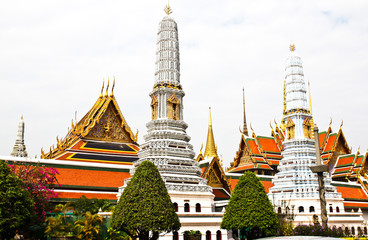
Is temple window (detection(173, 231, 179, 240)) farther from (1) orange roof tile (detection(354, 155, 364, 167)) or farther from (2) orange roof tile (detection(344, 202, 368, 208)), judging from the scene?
(1) orange roof tile (detection(354, 155, 364, 167))

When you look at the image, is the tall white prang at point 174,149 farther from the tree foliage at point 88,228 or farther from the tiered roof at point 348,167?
the tiered roof at point 348,167

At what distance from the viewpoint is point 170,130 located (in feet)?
71.4

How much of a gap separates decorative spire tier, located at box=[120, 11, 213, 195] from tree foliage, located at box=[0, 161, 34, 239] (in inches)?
255

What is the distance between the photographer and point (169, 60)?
23219 mm

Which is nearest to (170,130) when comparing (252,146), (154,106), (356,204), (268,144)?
(154,106)

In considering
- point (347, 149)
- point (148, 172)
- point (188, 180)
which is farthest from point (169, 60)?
point (347, 149)

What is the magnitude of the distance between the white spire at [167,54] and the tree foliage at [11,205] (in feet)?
33.5

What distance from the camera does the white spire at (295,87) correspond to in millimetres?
27219

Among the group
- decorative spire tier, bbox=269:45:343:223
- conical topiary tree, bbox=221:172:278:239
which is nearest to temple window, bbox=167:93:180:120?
conical topiary tree, bbox=221:172:278:239

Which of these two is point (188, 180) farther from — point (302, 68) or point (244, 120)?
point (244, 120)

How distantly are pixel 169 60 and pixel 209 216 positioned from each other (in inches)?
349

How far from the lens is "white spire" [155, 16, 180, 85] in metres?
23.0

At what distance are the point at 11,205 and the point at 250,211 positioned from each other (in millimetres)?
8521

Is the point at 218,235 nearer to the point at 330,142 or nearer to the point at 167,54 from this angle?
the point at 167,54
